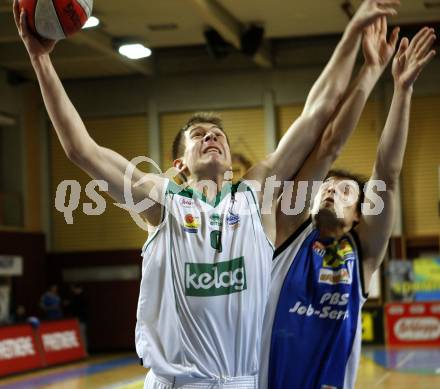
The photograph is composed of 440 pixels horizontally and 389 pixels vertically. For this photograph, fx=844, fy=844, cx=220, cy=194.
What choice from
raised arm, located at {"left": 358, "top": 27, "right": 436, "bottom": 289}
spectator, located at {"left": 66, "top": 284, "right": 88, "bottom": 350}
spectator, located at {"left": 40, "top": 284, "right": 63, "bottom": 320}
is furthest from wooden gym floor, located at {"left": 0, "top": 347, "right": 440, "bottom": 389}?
raised arm, located at {"left": 358, "top": 27, "right": 436, "bottom": 289}

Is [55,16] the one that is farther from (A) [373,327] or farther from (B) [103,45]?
(A) [373,327]

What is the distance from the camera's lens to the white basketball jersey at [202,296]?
3783 mm

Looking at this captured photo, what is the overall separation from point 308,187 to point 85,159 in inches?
44.8

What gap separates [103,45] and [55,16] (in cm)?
1460

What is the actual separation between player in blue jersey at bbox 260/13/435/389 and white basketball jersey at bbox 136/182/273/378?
567 mm

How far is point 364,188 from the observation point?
16.6ft

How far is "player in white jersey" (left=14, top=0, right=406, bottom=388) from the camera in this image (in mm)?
3771

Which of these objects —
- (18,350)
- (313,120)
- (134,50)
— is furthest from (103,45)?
(313,120)

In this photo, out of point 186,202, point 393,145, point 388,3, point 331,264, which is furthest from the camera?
point 331,264

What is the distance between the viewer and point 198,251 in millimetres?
3852

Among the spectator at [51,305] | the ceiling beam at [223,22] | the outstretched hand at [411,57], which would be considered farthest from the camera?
the spectator at [51,305]

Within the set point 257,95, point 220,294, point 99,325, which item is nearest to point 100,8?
point 257,95

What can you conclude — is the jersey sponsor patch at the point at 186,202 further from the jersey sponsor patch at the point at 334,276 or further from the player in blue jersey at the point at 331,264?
the jersey sponsor patch at the point at 334,276

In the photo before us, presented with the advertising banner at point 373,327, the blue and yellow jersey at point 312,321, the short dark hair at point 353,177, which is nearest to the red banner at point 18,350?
the advertising banner at point 373,327
